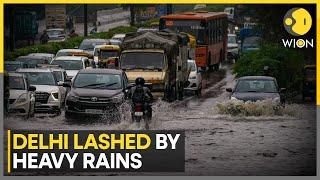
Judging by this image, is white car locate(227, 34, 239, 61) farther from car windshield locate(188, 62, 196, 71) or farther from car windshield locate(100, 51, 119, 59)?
car windshield locate(188, 62, 196, 71)

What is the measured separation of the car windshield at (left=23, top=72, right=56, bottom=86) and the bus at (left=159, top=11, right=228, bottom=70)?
15257 mm

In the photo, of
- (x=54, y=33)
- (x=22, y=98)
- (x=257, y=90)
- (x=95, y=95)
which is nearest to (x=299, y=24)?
(x=95, y=95)

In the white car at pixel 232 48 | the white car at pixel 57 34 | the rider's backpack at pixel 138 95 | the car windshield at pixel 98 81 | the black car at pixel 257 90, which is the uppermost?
the rider's backpack at pixel 138 95

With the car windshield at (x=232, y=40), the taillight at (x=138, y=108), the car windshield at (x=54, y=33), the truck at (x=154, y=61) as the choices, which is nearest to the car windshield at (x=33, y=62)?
the truck at (x=154, y=61)

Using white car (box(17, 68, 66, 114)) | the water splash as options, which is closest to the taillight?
the water splash

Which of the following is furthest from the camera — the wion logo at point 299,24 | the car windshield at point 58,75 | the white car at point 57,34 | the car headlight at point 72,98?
the white car at point 57,34

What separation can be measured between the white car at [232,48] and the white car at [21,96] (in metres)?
33.1

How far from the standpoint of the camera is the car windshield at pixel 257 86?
34.5 m

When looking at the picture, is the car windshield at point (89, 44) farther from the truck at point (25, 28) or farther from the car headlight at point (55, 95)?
the car headlight at point (55, 95)

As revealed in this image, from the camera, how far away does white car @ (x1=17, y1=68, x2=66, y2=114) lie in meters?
35.2

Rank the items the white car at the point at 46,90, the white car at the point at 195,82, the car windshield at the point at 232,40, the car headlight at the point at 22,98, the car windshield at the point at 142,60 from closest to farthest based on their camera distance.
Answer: the car headlight at the point at 22,98 < the white car at the point at 46,90 < the car windshield at the point at 142,60 < the white car at the point at 195,82 < the car windshield at the point at 232,40

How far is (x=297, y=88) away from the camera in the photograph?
41688 millimetres

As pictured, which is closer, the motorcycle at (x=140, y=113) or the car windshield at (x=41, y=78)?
the motorcycle at (x=140, y=113)

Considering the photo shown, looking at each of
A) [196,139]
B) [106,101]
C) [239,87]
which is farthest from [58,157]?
[239,87]
